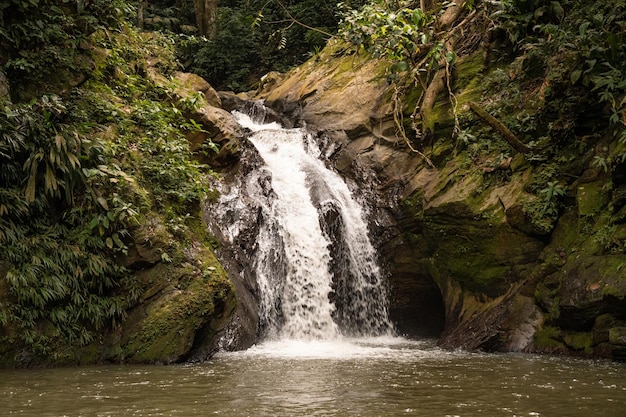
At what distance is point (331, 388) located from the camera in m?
5.89

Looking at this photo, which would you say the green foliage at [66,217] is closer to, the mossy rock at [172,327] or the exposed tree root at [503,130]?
the mossy rock at [172,327]

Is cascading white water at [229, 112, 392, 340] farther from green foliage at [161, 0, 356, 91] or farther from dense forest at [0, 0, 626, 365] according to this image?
green foliage at [161, 0, 356, 91]

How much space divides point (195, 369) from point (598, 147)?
7.34 metres

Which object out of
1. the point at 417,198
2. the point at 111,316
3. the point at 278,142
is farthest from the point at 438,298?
the point at 111,316

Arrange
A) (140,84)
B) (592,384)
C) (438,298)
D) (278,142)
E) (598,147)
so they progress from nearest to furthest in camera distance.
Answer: (592,384)
(598,147)
(140,84)
(438,298)
(278,142)

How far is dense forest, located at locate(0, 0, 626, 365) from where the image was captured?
7.83 m

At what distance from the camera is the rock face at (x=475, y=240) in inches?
333

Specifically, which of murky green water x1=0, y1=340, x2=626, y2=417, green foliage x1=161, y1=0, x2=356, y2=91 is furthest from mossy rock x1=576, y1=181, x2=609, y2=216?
green foliage x1=161, y1=0, x2=356, y2=91

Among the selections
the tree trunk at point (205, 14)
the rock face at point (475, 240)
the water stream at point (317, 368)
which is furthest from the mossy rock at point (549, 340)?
the tree trunk at point (205, 14)

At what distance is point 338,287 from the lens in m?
11.9

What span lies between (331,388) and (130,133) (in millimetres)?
6245

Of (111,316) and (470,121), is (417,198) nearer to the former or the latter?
(470,121)

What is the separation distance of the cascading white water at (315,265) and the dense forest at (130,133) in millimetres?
2181

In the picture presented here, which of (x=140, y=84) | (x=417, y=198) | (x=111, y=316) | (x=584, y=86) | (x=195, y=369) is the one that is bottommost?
(x=195, y=369)
